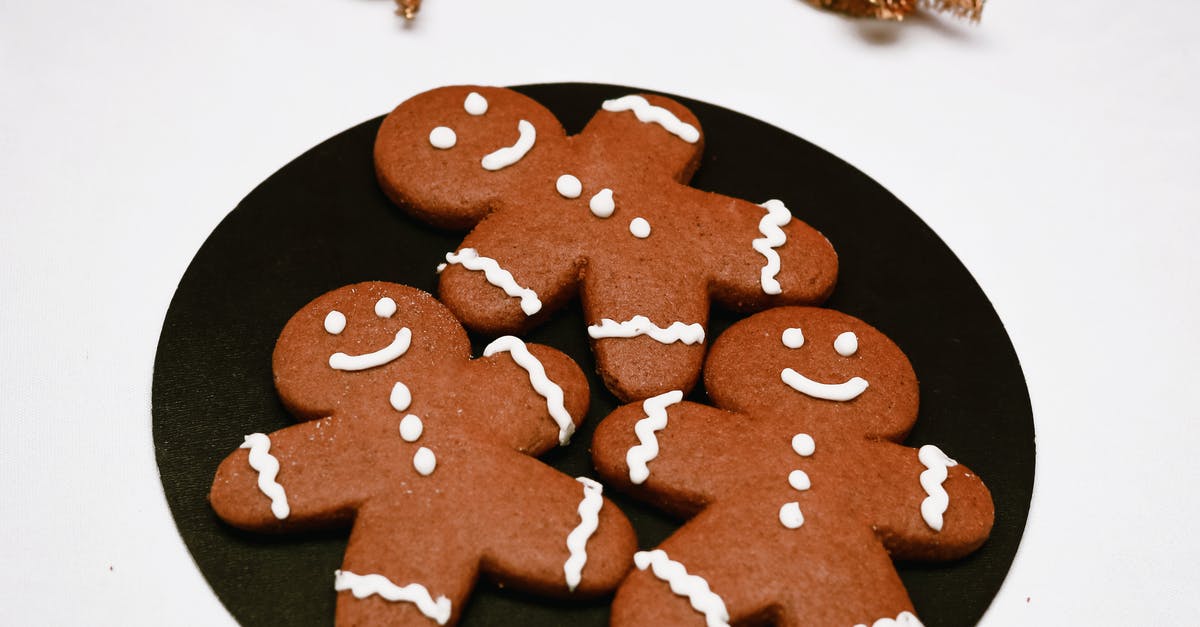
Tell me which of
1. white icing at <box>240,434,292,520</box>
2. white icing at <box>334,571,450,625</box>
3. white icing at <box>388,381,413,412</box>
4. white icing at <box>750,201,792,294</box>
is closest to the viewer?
white icing at <box>334,571,450,625</box>

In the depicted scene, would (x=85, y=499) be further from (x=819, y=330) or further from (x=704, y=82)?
(x=704, y=82)

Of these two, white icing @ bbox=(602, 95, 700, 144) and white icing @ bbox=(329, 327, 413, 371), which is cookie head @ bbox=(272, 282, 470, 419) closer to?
white icing @ bbox=(329, 327, 413, 371)

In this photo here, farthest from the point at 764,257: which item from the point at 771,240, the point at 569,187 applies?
the point at 569,187

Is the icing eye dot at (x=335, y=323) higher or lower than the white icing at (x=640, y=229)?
lower

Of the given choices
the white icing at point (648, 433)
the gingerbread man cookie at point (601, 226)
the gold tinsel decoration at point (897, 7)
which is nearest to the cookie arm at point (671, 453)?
the white icing at point (648, 433)

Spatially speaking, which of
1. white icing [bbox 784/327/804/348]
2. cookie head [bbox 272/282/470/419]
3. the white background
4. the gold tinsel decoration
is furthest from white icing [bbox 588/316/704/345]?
the gold tinsel decoration

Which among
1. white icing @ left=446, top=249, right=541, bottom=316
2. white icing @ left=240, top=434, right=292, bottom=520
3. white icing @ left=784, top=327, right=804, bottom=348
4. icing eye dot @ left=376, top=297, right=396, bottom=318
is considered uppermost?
white icing @ left=784, top=327, right=804, bottom=348

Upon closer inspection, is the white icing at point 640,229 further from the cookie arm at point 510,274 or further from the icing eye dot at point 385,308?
the icing eye dot at point 385,308
